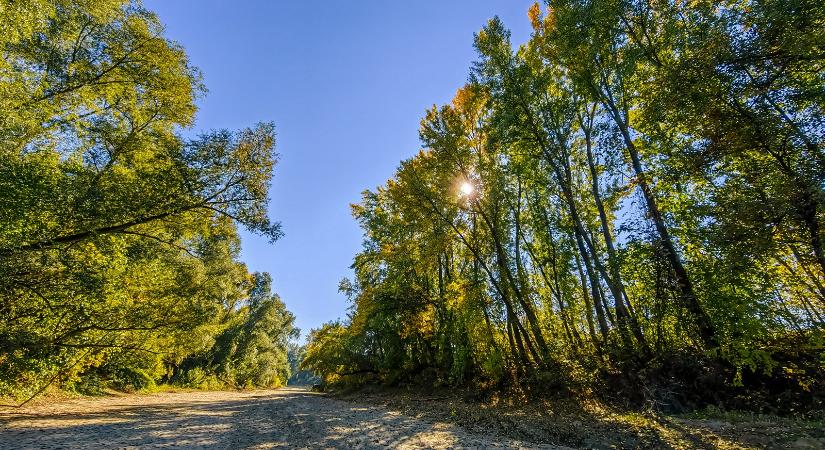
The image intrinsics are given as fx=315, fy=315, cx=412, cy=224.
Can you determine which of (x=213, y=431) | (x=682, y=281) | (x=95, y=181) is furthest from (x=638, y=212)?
(x=95, y=181)

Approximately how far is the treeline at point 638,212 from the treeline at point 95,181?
9694 mm

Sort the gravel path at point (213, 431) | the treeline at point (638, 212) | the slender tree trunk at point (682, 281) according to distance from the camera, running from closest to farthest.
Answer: the treeline at point (638, 212)
the gravel path at point (213, 431)
the slender tree trunk at point (682, 281)

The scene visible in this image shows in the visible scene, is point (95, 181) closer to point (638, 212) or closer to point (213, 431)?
point (213, 431)

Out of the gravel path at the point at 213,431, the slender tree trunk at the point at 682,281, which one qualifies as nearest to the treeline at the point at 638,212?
the slender tree trunk at the point at 682,281

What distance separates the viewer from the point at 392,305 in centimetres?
2030

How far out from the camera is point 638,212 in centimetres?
990

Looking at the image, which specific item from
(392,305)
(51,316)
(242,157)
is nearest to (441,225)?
(392,305)

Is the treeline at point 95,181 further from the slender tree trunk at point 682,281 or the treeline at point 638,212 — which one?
the slender tree trunk at point 682,281

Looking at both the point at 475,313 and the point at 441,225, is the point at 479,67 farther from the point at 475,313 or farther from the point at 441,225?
the point at 475,313

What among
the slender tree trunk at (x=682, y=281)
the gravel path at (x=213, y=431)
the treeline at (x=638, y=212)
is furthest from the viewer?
the slender tree trunk at (x=682, y=281)

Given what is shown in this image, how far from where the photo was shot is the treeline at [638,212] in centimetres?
629

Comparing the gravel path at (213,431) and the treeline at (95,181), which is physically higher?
the treeline at (95,181)

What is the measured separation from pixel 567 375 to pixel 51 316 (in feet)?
58.3

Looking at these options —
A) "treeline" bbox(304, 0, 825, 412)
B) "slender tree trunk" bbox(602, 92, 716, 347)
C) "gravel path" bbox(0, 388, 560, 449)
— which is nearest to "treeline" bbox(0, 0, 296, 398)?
"gravel path" bbox(0, 388, 560, 449)
